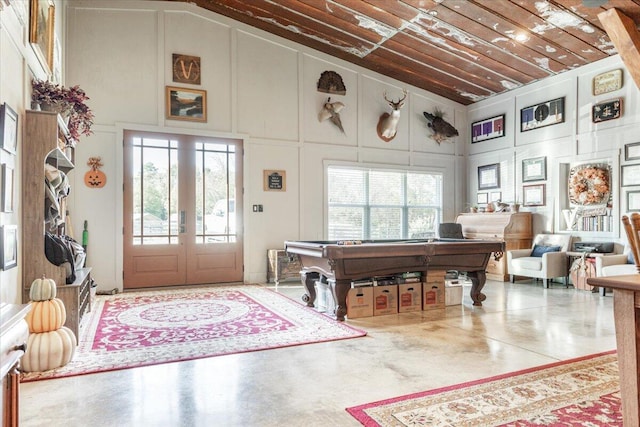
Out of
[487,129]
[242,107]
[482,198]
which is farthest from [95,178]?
[487,129]

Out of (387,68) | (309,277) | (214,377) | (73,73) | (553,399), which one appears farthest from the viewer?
(387,68)

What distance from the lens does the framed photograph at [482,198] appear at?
342 inches

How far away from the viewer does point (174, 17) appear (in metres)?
6.73

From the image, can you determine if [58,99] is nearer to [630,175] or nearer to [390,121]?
[390,121]

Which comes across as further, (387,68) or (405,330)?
(387,68)

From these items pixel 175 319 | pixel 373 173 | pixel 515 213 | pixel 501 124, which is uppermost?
pixel 501 124

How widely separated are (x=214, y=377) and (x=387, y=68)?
6845 millimetres

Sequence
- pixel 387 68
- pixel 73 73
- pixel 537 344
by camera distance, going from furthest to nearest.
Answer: pixel 387 68
pixel 73 73
pixel 537 344

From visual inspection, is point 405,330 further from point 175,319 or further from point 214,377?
point 175,319

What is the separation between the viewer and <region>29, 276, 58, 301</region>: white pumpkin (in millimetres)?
3008

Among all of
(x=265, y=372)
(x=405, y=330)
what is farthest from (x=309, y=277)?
(x=265, y=372)

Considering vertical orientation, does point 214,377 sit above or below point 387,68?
below

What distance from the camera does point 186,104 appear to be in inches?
267

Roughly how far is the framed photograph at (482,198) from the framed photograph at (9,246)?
8.04 metres
